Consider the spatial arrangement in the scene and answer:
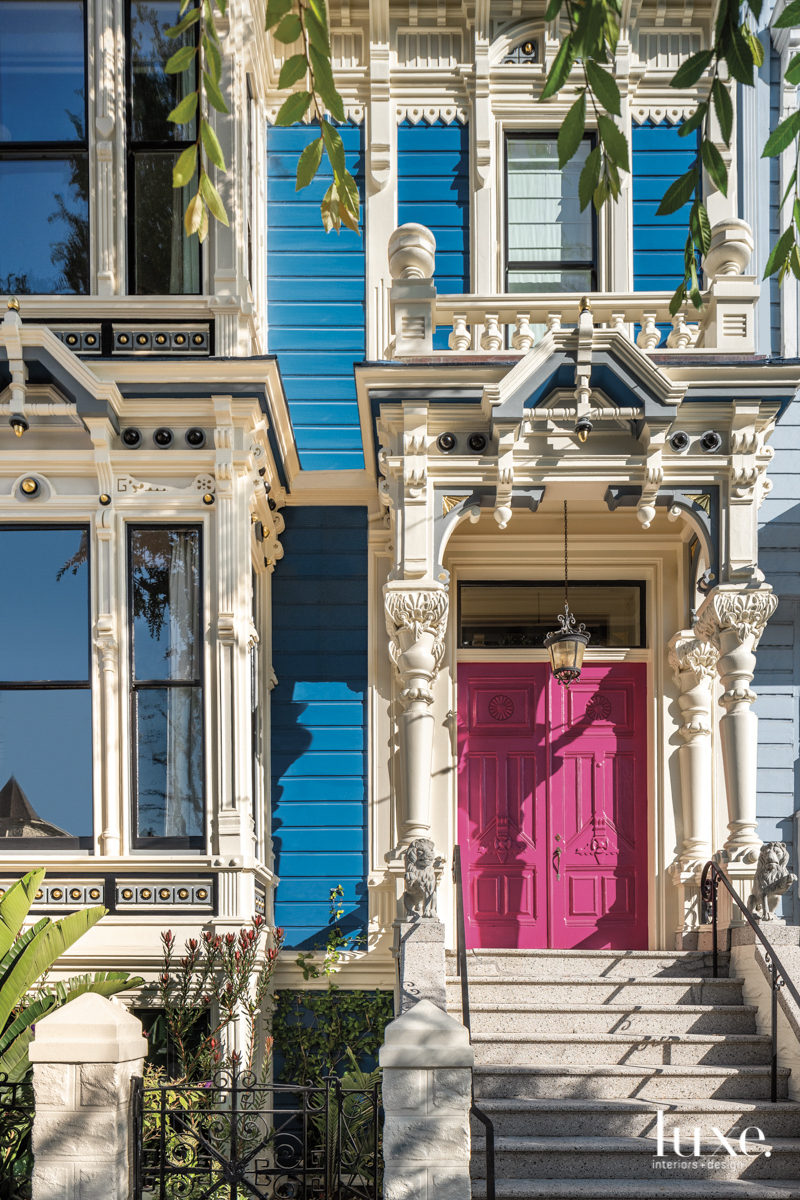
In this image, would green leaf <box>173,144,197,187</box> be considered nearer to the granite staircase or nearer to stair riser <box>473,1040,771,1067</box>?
the granite staircase

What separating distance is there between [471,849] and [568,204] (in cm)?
586

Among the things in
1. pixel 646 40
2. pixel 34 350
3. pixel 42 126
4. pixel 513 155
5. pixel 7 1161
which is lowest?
pixel 7 1161

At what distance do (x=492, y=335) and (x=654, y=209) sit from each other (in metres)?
2.99

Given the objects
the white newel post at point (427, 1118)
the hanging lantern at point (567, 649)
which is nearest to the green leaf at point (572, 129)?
the white newel post at point (427, 1118)

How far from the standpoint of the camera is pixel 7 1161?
7016 mm

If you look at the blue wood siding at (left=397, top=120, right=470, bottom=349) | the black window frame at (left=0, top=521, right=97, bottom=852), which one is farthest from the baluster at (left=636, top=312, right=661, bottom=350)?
the black window frame at (left=0, top=521, right=97, bottom=852)

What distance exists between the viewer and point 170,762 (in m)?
9.39

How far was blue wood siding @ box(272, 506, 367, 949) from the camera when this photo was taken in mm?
10867

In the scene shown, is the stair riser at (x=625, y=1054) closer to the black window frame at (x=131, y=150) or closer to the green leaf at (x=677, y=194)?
the green leaf at (x=677, y=194)

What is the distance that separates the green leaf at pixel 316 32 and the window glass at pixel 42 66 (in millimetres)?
5683

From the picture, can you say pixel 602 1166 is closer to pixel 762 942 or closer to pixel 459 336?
pixel 762 942

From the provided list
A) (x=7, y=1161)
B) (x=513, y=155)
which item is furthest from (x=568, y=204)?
(x=7, y=1161)

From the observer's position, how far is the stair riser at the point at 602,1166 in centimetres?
738

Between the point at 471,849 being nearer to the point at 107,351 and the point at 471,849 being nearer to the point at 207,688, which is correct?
the point at 207,688
